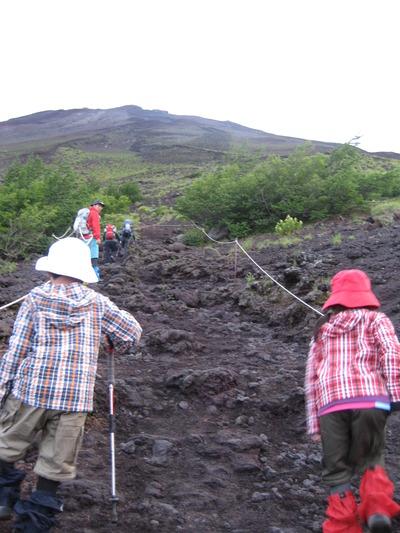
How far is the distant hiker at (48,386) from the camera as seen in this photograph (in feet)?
9.29

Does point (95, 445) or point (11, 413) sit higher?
point (11, 413)

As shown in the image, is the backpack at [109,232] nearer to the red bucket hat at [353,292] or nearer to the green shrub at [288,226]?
the green shrub at [288,226]

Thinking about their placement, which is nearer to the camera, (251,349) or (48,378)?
(48,378)

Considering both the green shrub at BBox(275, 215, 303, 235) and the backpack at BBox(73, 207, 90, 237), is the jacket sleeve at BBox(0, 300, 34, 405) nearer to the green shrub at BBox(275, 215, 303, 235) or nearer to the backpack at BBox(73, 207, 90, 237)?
the backpack at BBox(73, 207, 90, 237)

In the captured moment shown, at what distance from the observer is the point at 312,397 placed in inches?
123

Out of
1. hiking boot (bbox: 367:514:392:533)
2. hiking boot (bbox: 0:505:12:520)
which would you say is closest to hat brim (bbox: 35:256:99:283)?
hiking boot (bbox: 0:505:12:520)

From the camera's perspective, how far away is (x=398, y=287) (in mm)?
7750

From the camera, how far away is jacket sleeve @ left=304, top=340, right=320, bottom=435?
308cm

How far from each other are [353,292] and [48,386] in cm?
163

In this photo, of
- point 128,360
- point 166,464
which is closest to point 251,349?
point 128,360

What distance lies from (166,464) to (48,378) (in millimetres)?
1453

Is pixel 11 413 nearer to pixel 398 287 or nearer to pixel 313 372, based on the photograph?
pixel 313 372

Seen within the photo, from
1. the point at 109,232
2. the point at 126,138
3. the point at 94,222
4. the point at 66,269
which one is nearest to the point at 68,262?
the point at 66,269

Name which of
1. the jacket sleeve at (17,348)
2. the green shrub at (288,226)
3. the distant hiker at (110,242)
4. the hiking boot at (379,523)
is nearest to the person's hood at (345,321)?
the hiking boot at (379,523)
